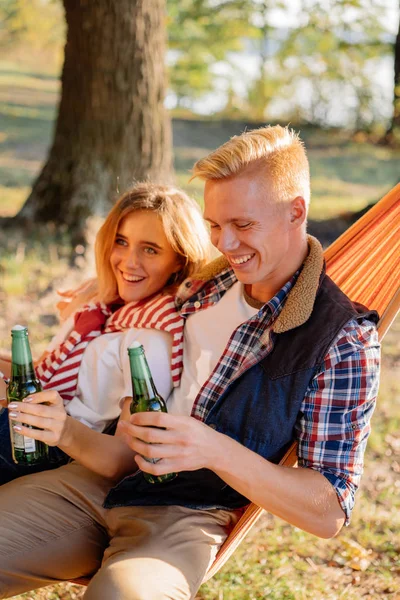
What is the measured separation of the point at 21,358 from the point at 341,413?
0.87 metres

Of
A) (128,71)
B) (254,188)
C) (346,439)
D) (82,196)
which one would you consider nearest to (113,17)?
(128,71)

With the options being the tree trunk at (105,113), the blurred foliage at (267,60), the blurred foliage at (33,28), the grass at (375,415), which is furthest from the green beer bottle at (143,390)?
the blurred foliage at (33,28)

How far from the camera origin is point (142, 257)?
2.77m

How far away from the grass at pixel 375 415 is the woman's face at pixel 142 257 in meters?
0.36

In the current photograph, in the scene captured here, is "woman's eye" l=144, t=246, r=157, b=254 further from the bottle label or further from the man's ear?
the bottle label

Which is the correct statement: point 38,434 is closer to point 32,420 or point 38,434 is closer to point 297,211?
point 32,420

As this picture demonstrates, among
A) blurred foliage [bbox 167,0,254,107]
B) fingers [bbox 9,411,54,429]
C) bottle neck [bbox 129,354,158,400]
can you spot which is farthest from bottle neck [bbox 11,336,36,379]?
blurred foliage [bbox 167,0,254,107]

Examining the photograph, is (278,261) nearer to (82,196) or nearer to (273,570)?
(273,570)

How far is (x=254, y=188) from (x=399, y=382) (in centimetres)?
335

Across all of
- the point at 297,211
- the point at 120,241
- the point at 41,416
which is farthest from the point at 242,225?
the point at 41,416

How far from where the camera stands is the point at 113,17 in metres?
6.24

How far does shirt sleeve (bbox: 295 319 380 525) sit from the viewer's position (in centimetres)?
218

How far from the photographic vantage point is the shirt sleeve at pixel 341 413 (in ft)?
7.15

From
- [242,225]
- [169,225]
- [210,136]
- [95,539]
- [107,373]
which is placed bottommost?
[210,136]
